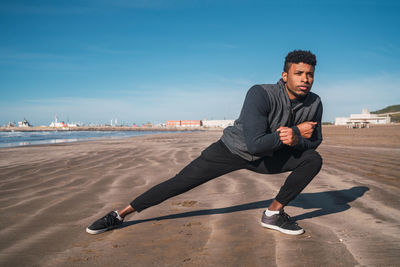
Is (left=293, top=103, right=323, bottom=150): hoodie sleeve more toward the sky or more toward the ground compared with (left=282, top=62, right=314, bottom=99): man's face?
more toward the ground

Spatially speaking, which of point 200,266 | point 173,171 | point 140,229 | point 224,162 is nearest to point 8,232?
point 140,229

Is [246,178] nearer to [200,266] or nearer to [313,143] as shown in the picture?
[313,143]

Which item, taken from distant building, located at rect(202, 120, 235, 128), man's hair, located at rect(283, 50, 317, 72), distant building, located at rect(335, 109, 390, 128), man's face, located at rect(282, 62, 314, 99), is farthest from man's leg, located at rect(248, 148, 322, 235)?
distant building, located at rect(202, 120, 235, 128)

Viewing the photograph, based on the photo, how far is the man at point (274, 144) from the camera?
2242mm

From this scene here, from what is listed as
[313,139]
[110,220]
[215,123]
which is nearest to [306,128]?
[313,139]

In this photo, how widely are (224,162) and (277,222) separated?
2.40 feet

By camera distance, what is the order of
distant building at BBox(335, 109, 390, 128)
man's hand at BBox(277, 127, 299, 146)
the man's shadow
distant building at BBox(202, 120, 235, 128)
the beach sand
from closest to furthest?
1. the beach sand
2. man's hand at BBox(277, 127, 299, 146)
3. the man's shadow
4. distant building at BBox(335, 109, 390, 128)
5. distant building at BBox(202, 120, 235, 128)

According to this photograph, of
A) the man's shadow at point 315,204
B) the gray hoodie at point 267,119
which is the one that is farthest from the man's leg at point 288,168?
the man's shadow at point 315,204

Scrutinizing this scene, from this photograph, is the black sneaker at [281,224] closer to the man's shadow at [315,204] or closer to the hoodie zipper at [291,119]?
the man's shadow at [315,204]

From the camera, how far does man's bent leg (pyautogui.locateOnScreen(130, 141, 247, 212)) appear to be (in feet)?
8.21

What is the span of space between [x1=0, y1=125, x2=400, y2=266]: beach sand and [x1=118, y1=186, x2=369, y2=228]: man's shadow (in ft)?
0.04

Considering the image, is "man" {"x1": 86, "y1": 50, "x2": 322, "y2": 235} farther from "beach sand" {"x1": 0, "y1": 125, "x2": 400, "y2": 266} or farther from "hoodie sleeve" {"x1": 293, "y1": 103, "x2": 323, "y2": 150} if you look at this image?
"beach sand" {"x1": 0, "y1": 125, "x2": 400, "y2": 266}

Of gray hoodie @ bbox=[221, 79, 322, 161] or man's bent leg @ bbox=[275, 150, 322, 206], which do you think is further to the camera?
man's bent leg @ bbox=[275, 150, 322, 206]


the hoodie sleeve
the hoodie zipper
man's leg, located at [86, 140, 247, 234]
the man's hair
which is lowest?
man's leg, located at [86, 140, 247, 234]
